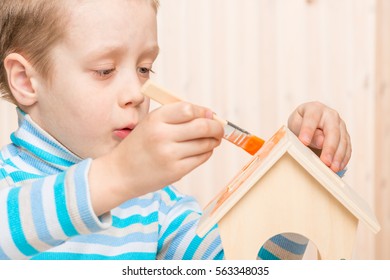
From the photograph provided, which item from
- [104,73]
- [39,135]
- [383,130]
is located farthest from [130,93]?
[383,130]

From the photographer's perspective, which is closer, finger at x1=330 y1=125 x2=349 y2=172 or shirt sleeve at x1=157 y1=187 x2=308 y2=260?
finger at x1=330 y1=125 x2=349 y2=172

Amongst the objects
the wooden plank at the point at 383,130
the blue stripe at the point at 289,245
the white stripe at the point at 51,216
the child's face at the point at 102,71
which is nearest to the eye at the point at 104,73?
the child's face at the point at 102,71

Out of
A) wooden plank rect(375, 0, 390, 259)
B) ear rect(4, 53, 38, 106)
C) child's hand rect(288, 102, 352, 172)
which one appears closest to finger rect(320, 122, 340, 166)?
child's hand rect(288, 102, 352, 172)

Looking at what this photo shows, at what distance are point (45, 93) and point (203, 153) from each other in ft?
1.15

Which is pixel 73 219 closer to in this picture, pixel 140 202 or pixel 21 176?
pixel 21 176

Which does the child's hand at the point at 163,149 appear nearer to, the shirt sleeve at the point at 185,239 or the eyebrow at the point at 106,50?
the eyebrow at the point at 106,50

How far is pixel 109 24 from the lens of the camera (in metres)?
0.86

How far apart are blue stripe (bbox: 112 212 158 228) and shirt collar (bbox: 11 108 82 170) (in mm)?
124

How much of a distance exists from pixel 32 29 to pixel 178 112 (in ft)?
1.34

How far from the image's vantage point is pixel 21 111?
961 mm

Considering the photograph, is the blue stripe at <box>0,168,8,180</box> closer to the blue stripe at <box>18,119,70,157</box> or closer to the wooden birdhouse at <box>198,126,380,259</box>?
the blue stripe at <box>18,119,70,157</box>

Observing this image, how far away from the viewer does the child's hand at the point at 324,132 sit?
79cm

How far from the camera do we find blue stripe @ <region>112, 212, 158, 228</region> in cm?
97

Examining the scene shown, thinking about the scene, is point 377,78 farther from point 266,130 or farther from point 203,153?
point 203,153
